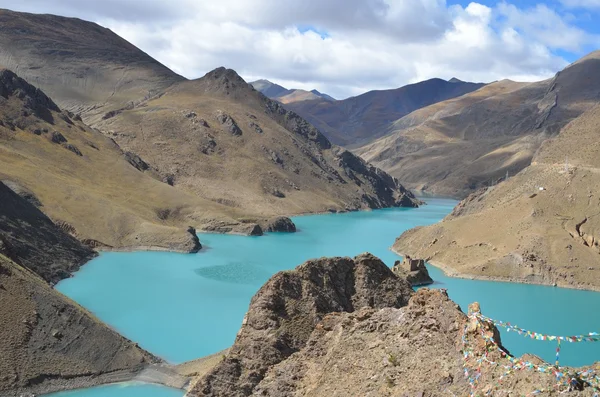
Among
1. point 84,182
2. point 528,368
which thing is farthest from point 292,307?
point 84,182

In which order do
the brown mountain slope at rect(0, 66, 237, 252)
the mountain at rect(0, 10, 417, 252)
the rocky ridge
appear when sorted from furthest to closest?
the mountain at rect(0, 10, 417, 252) → the brown mountain slope at rect(0, 66, 237, 252) → the rocky ridge

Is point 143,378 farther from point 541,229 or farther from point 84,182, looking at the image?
point 84,182

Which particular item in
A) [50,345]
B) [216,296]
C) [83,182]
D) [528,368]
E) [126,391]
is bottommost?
[126,391]

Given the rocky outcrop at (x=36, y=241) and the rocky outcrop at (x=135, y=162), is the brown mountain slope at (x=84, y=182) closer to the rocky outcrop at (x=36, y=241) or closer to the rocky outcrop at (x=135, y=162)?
the rocky outcrop at (x=135, y=162)

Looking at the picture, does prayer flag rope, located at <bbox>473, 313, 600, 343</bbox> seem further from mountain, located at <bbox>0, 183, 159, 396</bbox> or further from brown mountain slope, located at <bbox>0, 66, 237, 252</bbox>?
brown mountain slope, located at <bbox>0, 66, 237, 252</bbox>

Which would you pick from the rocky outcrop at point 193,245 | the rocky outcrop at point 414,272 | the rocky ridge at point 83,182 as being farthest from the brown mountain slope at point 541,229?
the rocky ridge at point 83,182

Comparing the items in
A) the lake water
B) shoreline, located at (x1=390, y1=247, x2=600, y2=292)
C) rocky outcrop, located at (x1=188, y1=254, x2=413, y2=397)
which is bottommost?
the lake water

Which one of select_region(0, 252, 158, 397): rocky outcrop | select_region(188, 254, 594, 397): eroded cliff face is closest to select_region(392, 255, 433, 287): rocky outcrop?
select_region(0, 252, 158, 397): rocky outcrop

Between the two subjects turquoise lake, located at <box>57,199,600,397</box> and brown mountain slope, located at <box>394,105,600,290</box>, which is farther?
brown mountain slope, located at <box>394,105,600,290</box>
